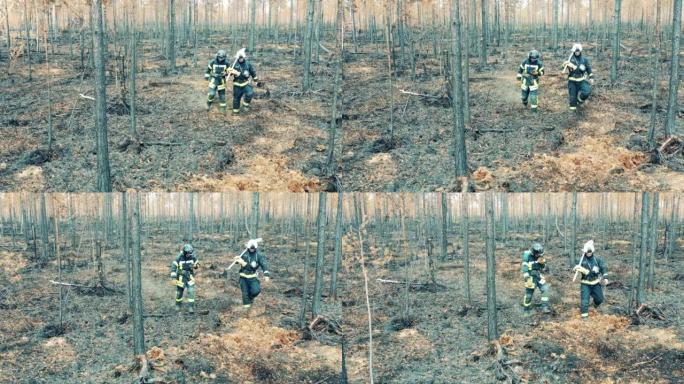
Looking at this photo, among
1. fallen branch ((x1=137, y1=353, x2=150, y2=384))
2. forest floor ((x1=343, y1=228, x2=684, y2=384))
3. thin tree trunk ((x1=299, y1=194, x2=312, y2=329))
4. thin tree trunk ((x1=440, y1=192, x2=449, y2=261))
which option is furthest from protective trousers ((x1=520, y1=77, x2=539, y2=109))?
fallen branch ((x1=137, y1=353, x2=150, y2=384))

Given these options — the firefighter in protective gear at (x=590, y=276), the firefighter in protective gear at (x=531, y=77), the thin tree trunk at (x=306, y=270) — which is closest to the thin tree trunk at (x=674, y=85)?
the firefighter in protective gear at (x=531, y=77)

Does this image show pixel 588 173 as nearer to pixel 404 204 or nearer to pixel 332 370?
pixel 404 204

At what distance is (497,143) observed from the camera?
10.1m

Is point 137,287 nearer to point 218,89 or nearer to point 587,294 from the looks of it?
point 218,89

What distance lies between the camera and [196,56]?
40.4 ft

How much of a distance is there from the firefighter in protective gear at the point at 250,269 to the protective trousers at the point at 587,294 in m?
5.07

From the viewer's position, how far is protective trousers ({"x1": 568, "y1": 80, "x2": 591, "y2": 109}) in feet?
34.7

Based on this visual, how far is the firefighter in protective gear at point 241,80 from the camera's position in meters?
10.5

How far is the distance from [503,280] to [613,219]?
3.70m

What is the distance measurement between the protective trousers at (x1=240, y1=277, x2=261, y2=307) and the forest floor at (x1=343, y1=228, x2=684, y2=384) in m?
1.62

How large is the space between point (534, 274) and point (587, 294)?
2.89 feet

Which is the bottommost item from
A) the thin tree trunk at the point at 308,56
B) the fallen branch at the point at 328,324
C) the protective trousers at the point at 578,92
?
the fallen branch at the point at 328,324

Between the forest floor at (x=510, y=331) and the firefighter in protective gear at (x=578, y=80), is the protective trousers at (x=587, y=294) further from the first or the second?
the firefighter in protective gear at (x=578, y=80)

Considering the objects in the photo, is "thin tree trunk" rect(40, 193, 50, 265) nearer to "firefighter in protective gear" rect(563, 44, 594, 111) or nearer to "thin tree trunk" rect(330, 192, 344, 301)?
"thin tree trunk" rect(330, 192, 344, 301)
